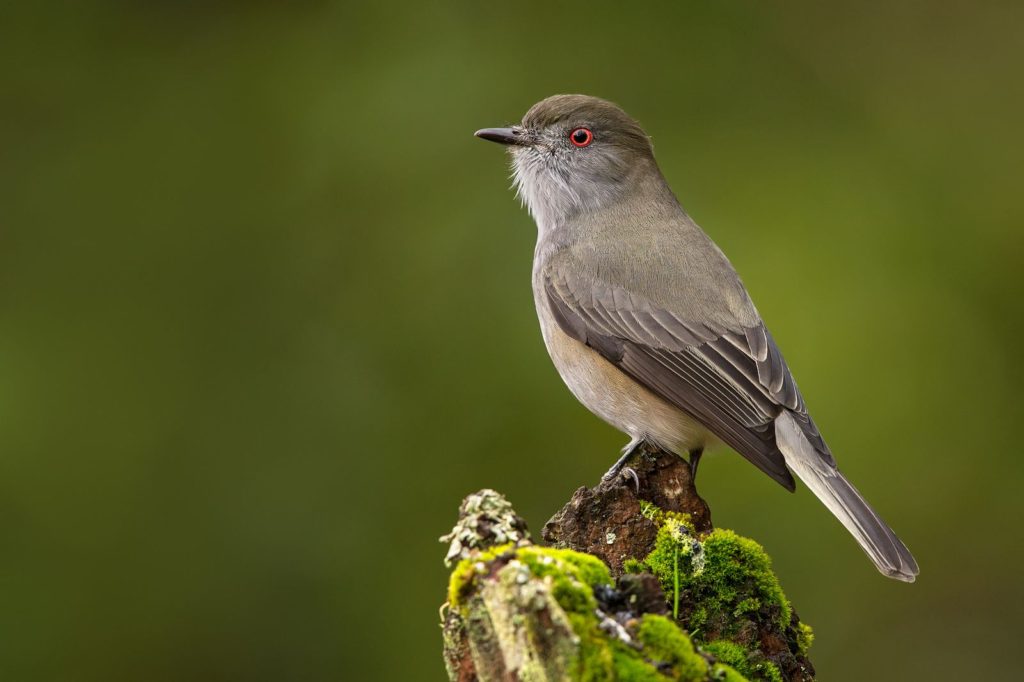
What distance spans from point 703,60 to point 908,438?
251 cm

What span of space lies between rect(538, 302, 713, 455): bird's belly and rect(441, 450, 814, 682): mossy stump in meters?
0.72

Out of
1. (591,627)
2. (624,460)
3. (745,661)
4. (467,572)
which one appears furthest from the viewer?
(624,460)

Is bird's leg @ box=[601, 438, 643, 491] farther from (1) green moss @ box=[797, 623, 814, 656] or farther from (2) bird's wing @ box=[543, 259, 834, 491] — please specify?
(1) green moss @ box=[797, 623, 814, 656]

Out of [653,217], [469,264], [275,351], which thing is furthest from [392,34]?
[653,217]

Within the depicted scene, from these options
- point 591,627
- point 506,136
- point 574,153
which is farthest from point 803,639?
point 506,136

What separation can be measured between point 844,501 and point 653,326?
1.04m

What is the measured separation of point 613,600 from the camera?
2.72 meters

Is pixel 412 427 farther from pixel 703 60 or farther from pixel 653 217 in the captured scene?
pixel 703 60

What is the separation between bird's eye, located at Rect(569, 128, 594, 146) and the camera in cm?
567

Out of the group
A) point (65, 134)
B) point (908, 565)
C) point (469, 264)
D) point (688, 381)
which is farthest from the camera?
point (65, 134)

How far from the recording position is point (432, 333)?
251 inches

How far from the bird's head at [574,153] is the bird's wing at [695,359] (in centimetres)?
69

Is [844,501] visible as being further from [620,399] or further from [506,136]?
[506,136]

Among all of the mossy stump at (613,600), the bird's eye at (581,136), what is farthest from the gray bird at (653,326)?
the mossy stump at (613,600)
